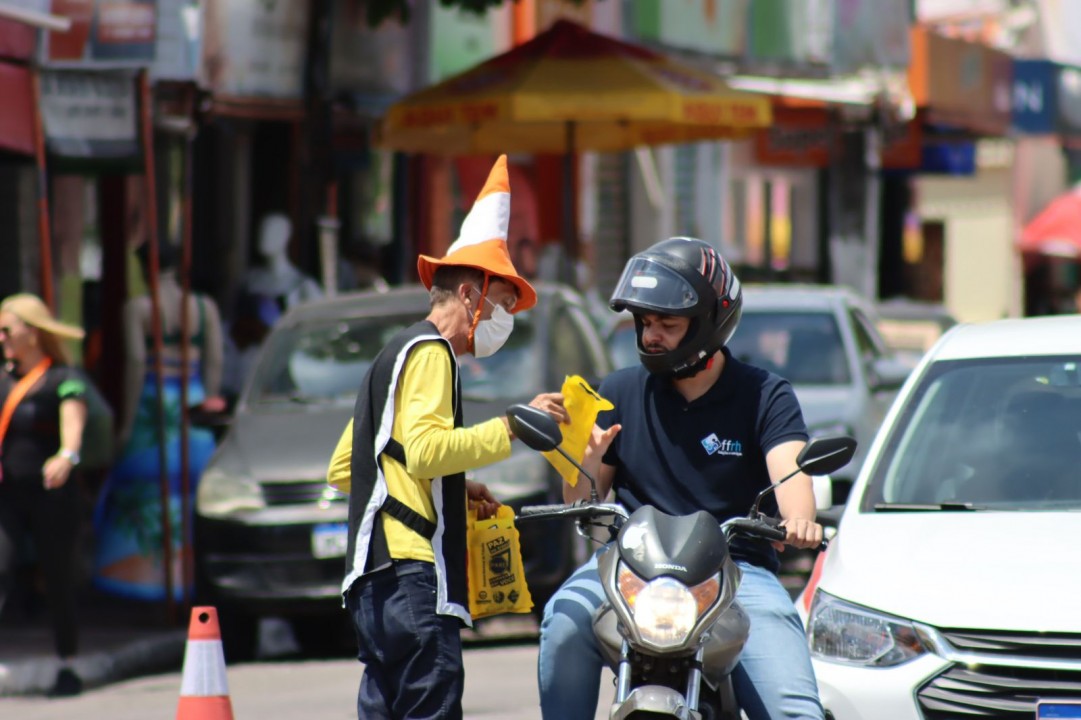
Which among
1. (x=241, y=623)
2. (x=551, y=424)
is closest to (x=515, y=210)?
(x=241, y=623)

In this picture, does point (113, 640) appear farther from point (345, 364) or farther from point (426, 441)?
point (426, 441)

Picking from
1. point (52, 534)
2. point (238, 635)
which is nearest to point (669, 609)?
point (52, 534)

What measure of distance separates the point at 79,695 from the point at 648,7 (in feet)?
51.7

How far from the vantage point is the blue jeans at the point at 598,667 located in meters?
5.02

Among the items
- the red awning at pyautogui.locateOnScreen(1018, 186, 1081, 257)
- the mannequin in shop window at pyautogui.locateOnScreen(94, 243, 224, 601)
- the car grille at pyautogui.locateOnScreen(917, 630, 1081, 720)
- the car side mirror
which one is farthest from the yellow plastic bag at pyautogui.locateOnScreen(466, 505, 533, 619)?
the red awning at pyautogui.locateOnScreen(1018, 186, 1081, 257)

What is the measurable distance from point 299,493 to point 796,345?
4.41m

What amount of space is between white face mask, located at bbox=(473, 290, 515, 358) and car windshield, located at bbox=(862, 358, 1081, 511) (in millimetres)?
1610

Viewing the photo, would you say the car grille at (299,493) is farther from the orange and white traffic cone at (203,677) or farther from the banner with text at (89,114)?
the orange and white traffic cone at (203,677)

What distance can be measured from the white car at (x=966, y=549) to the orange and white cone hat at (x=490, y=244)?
1.28m

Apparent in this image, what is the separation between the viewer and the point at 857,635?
5.92 m

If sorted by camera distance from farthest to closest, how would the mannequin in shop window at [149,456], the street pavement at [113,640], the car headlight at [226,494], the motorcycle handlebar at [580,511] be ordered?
1. the mannequin in shop window at [149,456]
2. the car headlight at [226,494]
3. the street pavement at [113,640]
4. the motorcycle handlebar at [580,511]

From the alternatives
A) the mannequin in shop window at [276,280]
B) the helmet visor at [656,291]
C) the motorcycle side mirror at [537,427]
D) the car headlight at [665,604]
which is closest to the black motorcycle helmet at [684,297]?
the helmet visor at [656,291]

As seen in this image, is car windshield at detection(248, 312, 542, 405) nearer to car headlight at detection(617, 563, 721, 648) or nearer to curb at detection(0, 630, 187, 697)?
curb at detection(0, 630, 187, 697)

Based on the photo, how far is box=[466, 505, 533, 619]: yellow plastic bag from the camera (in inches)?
219
